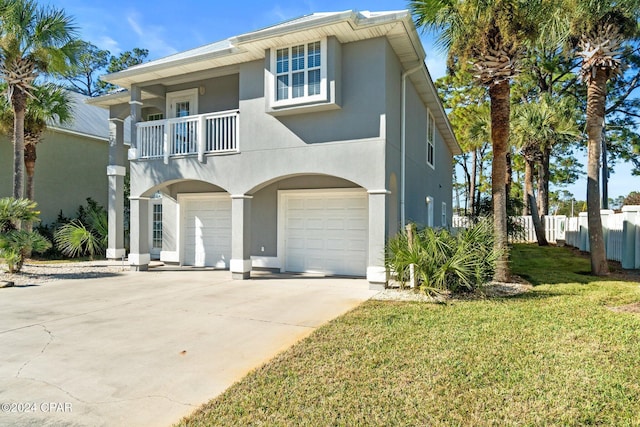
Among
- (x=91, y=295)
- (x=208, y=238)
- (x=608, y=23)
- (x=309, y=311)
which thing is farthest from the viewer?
(x=208, y=238)

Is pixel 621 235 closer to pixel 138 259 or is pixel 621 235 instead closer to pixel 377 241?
pixel 377 241

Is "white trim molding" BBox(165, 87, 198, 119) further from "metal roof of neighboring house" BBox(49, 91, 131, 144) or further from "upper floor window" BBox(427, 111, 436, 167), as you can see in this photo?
"upper floor window" BBox(427, 111, 436, 167)

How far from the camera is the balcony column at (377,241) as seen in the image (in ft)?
30.4

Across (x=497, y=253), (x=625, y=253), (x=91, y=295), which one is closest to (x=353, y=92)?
(x=497, y=253)

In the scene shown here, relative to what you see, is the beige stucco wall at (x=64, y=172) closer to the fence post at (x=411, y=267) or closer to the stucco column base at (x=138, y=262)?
the stucco column base at (x=138, y=262)

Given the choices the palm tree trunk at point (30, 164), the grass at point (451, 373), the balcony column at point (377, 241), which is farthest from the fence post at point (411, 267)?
the palm tree trunk at point (30, 164)

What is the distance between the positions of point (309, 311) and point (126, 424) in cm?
411

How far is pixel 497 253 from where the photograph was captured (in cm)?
883

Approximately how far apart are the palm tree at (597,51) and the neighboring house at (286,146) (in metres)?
4.22

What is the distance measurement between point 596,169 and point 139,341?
1254 cm

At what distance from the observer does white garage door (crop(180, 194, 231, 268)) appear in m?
13.6

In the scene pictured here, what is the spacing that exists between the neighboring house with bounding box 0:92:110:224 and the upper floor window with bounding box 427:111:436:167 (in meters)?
14.4

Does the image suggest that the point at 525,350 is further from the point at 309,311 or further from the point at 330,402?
the point at 309,311

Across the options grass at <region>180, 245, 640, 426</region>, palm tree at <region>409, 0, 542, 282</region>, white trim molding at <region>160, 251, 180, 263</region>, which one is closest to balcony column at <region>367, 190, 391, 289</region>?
grass at <region>180, 245, 640, 426</region>
